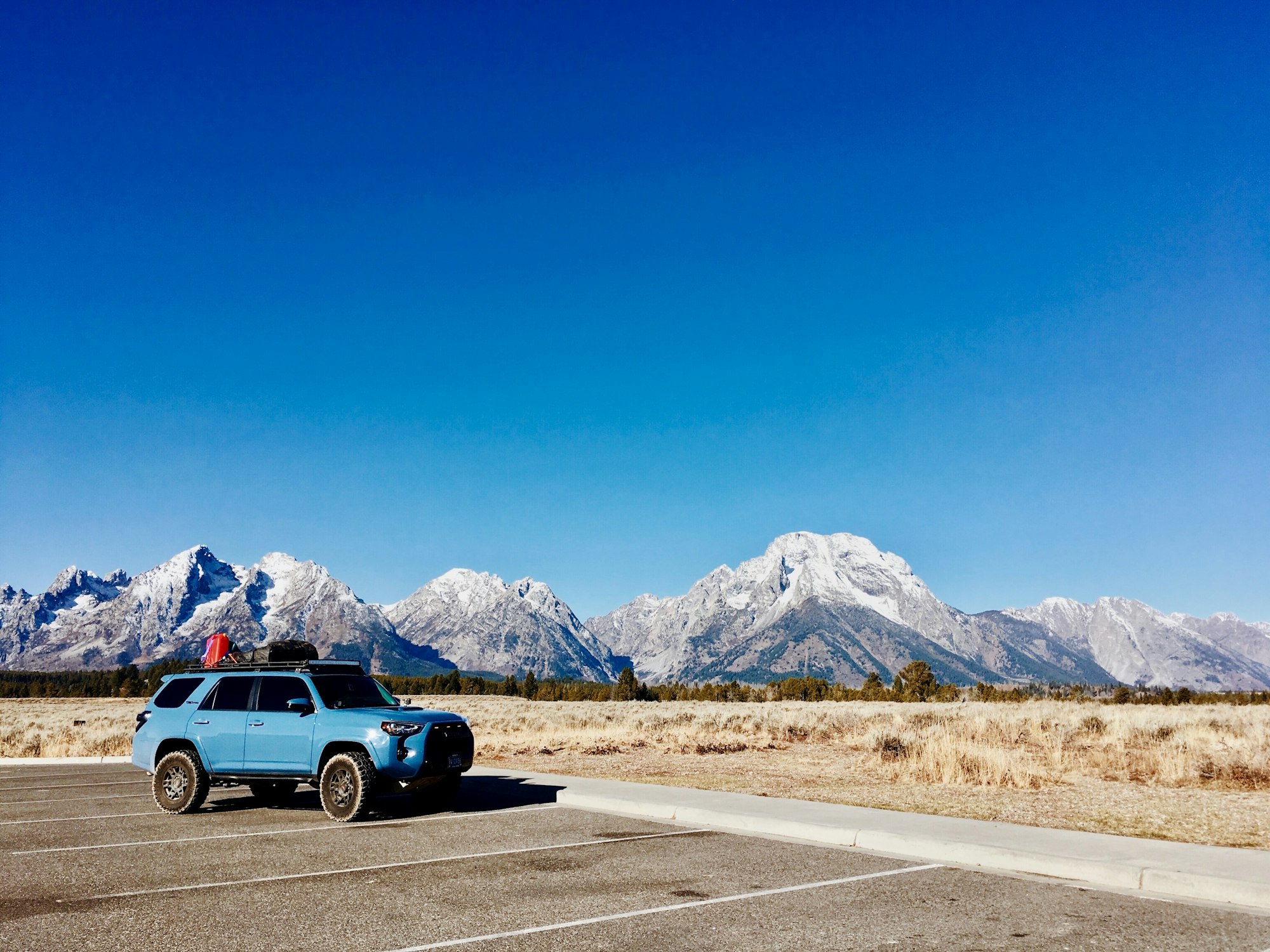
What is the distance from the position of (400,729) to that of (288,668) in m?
2.44

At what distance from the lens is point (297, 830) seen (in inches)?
472

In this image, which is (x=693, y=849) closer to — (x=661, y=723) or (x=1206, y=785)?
(x=1206, y=785)

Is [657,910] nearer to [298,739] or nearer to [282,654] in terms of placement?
[298,739]

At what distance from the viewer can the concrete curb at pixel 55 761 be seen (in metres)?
23.2

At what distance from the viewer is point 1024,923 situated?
7336 millimetres

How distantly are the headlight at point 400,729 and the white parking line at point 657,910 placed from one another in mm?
5791

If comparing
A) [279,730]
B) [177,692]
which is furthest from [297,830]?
[177,692]

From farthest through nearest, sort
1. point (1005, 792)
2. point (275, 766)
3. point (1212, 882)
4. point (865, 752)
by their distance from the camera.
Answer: point (865, 752) < point (1005, 792) < point (275, 766) < point (1212, 882)

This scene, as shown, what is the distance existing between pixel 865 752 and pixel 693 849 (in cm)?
1315

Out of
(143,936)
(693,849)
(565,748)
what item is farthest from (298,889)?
(565,748)

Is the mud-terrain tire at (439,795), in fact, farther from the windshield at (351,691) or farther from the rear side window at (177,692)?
the rear side window at (177,692)

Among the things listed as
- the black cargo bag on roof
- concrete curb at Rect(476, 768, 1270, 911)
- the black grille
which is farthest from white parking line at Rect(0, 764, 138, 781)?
concrete curb at Rect(476, 768, 1270, 911)

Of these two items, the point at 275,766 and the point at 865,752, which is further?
the point at 865,752

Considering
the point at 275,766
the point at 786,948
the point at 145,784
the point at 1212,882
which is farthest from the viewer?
the point at 145,784
